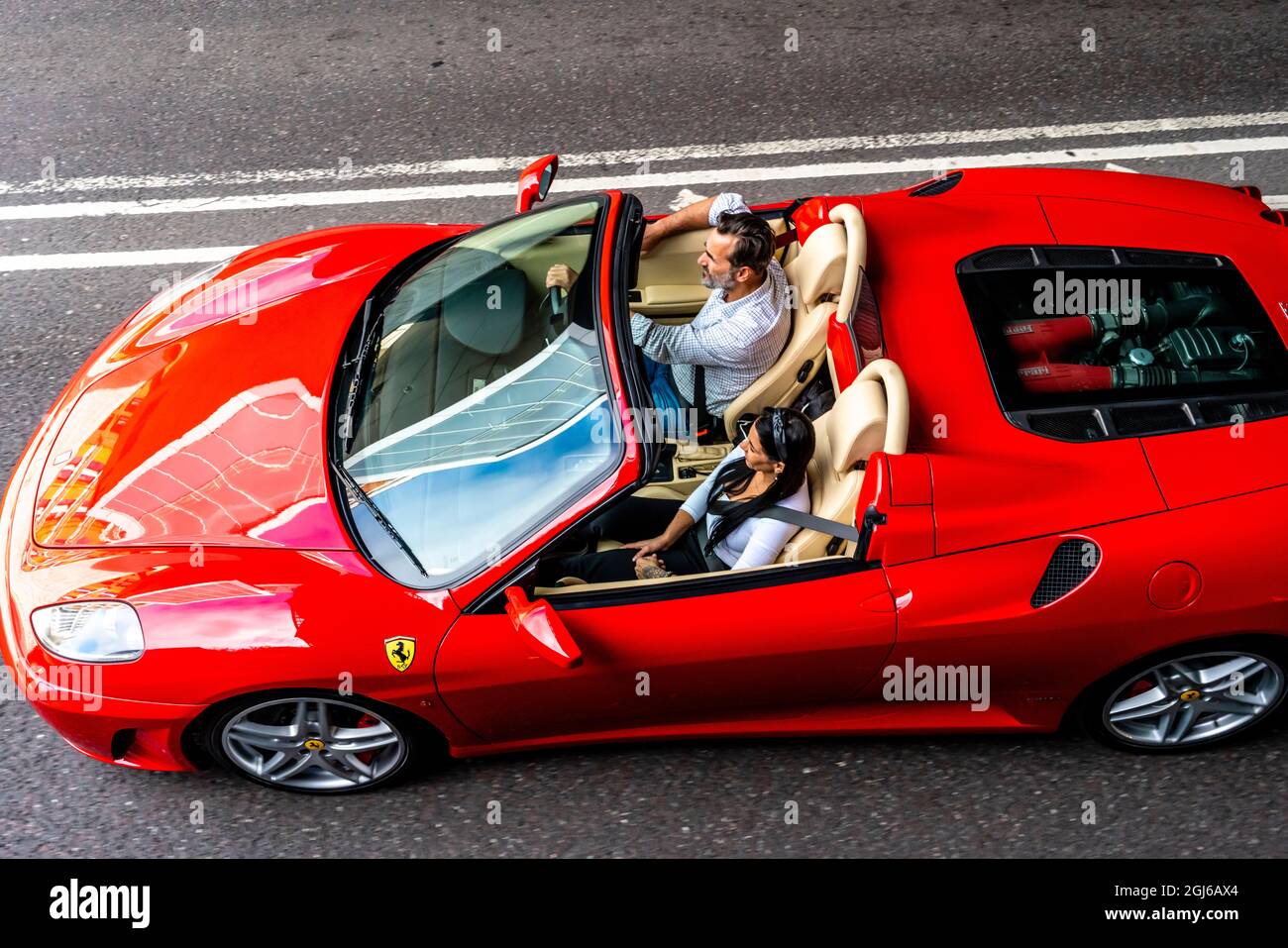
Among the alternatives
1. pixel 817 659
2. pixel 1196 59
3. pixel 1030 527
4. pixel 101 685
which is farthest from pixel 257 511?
pixel 1196 59

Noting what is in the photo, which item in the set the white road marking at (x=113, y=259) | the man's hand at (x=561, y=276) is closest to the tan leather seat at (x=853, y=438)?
the man's hand at (x=561, y=276)

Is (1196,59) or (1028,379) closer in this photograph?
(1028,379)

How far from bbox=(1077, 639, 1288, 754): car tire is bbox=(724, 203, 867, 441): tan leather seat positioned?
139 centimetres

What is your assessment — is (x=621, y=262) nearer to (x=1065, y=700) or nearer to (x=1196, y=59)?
(x=1065, y=700)

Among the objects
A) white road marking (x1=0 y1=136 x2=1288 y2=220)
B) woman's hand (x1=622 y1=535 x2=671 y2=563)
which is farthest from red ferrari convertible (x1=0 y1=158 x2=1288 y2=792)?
→ white road marking (x1=0 y1=136 x2=1288 y2=220)

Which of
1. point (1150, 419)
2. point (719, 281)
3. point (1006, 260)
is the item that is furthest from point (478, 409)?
point (1150, 419)

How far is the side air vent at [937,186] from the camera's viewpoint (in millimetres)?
4461

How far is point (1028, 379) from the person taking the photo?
3.80 m

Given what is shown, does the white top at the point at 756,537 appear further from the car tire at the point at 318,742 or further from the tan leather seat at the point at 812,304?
the car tire at the point at 318,742

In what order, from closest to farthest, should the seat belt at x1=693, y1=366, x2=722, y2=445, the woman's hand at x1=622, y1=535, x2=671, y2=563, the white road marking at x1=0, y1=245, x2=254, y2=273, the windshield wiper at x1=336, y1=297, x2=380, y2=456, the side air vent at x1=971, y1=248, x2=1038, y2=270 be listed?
the windshield wiper at x1=336, y1=297, x2=380, y2=456 → the woman's hand at x1=622, y1=535, x2=671, y2=563 → the side air vent at x1=971, y1=248, x2=1038, y2=270 → the seat belt at x1=693, y1=366, x2=722, y2=445 → the white road marking at x1=0, y1=245, x2=254, y2=273

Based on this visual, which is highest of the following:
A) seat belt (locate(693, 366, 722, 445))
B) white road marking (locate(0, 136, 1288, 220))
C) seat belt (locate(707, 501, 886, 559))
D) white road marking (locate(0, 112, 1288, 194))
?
white road marking (locate(0, 112, 1288, 194))

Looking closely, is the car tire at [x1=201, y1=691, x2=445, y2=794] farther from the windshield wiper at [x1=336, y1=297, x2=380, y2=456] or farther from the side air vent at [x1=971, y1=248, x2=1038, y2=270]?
the side air vent at [x1=971, y1=248, x2=1038, y2=270]

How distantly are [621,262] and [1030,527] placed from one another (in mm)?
1502

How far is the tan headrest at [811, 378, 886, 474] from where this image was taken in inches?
134
